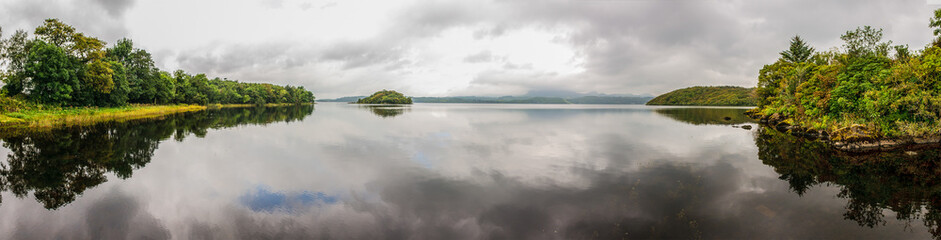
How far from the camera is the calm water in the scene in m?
8.39

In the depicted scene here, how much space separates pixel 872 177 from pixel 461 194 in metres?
16.7

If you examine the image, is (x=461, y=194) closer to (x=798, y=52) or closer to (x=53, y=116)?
(x=53, y=116)

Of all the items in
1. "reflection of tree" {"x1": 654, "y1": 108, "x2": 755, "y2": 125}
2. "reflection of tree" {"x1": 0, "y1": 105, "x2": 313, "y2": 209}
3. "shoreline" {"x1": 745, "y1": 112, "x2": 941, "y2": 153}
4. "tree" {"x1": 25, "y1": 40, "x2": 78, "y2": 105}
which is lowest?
"reflection of tree" {"x1": 0, "y1": 105, "x2": 313, "y2": 209}

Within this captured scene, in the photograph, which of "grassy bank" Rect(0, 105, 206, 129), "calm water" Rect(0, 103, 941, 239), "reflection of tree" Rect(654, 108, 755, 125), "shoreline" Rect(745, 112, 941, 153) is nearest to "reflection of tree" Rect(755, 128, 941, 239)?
"calm water" Rect(0, 103, 941, 239)

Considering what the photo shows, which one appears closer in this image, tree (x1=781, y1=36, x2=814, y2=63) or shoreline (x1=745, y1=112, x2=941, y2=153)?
shoreline (x1=745, y1=112, x2=941, y2=153)

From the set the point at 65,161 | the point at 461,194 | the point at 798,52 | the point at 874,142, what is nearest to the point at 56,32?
the point at 65,161

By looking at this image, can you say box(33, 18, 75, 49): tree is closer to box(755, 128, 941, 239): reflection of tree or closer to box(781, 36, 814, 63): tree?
box(755, 128, 941, 239): reflection of tree

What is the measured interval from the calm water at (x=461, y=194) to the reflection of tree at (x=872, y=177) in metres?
0.07

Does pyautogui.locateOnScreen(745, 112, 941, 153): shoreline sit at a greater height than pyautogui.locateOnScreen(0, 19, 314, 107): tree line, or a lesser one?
lesser

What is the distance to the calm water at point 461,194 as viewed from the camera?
8.39 meters

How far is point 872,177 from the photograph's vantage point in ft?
45.4

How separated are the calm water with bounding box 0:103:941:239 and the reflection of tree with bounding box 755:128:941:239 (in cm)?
7

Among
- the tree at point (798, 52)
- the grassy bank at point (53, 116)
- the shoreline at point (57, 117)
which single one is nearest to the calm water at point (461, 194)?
Answer: the shoreline at point (57, 117)

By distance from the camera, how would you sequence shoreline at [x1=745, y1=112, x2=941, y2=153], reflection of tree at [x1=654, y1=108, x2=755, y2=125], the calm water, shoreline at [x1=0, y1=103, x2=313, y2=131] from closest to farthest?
the calm water
shoreline at [x1=745, y1=112, x2=941, y2=153]
shoreline at [x1=0, y1=103, x2=313, y2=131]
reflection of tree at [x1=654, y1=108, x2=755, y2=125]
